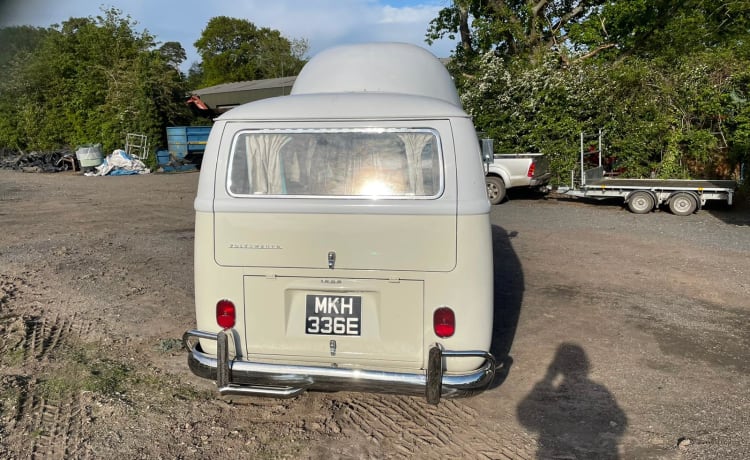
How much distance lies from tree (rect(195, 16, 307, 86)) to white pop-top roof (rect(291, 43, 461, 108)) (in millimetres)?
59705

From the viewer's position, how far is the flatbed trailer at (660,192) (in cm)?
1217

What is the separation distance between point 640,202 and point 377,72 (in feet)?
32.1

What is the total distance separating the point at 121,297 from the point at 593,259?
21.7 ft

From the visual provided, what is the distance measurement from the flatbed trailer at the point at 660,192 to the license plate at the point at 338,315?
11.1 meters

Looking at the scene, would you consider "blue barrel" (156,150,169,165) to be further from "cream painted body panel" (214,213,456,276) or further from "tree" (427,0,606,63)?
"cream painted body panel" (214,213,456,276)

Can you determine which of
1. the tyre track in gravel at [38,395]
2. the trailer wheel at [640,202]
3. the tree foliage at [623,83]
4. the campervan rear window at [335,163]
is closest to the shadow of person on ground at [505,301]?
the campervan rear window at [335,163]

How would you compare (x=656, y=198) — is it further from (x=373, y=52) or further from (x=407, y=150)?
(x=407, y=150)

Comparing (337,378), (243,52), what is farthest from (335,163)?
(243,52)

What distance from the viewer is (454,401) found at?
424 cm

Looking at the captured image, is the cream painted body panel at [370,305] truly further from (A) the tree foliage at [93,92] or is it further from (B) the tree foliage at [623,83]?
(A) the tree foliage at [93,92]

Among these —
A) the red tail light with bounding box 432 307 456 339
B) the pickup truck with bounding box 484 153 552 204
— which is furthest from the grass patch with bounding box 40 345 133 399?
the pickup truck with bounding box 484 153 552 204

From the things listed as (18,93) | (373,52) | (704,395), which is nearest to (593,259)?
(704,395)

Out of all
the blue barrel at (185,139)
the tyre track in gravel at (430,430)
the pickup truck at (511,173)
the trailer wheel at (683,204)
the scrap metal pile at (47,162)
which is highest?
the blue barrel at (185,139)

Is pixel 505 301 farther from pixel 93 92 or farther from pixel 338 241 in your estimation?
pixel 93 92
